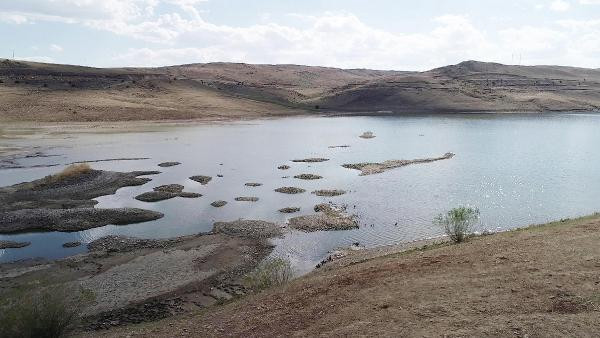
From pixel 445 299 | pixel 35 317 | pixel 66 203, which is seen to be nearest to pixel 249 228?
pixel 66 203

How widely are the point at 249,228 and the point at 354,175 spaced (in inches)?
893

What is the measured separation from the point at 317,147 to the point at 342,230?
143 ft

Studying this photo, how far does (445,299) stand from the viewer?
15406 mm

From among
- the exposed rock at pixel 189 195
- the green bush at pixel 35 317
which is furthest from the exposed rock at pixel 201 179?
the green bush at pixel 35 317

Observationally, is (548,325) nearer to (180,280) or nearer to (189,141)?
(180,280)

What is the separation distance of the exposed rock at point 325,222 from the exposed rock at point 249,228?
1.62 m

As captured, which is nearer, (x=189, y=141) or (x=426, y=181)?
(x=426, y=181)

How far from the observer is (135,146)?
76125 mm

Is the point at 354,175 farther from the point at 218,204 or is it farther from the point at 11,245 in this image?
the point at 11,245

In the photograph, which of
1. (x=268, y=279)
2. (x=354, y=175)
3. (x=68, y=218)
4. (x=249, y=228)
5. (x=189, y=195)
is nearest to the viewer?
(x=268, y=279)

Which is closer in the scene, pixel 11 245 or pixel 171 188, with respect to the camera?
pixel 11 245

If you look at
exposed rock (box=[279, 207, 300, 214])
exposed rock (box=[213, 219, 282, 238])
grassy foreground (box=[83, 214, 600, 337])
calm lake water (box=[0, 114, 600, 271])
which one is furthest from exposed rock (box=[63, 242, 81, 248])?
exposed rock (box=[279, 207, 300, 214])

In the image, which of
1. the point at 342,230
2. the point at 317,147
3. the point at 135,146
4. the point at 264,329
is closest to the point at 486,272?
the point at 264,329

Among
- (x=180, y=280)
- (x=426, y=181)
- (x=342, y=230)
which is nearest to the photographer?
(x=180, y=280)
